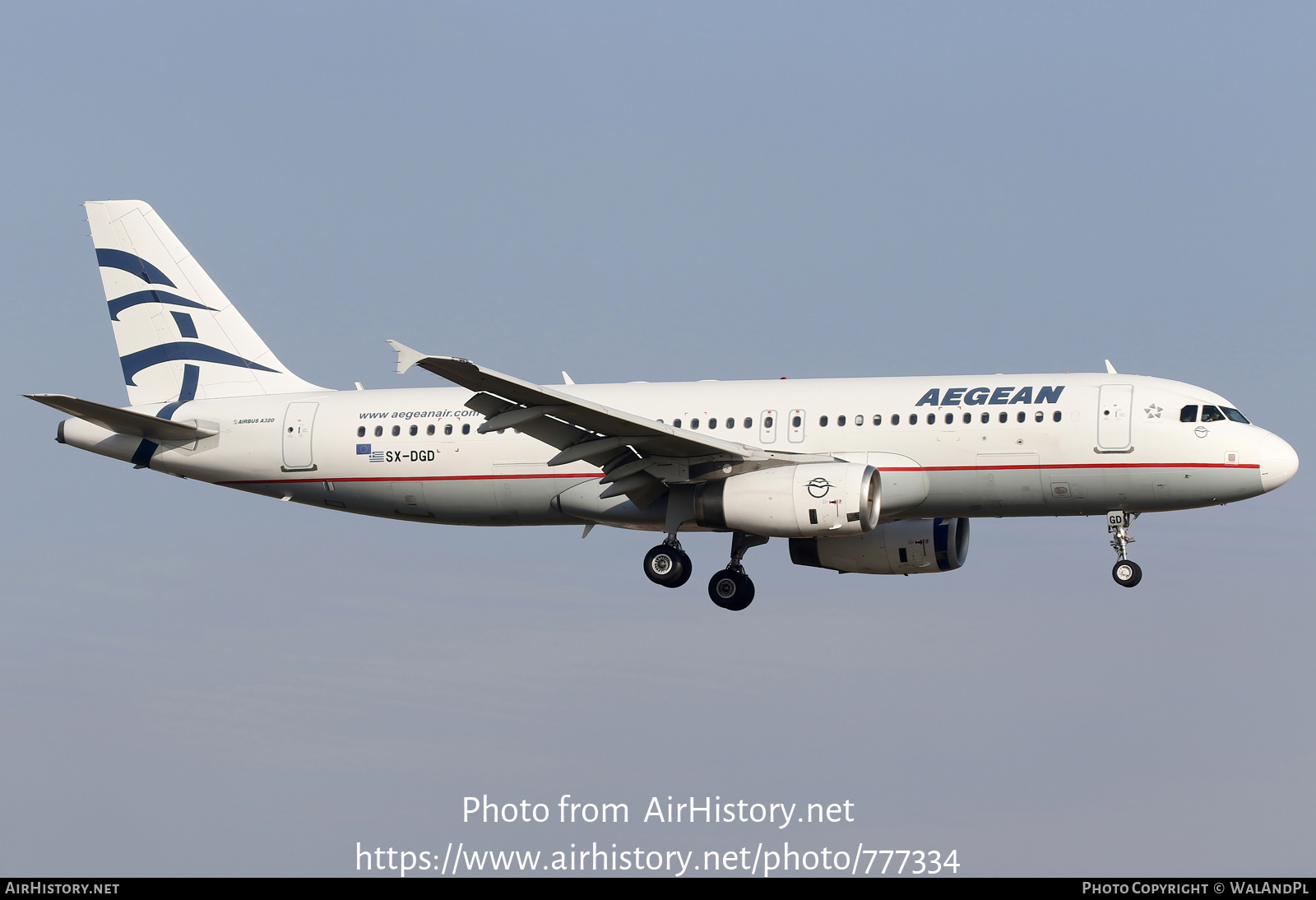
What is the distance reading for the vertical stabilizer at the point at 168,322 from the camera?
3878cm

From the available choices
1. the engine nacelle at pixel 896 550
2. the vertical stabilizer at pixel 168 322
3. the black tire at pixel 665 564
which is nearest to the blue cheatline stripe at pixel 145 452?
the vertical stabilizer at pixel 168 322

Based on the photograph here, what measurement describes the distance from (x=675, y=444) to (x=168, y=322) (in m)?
14.9

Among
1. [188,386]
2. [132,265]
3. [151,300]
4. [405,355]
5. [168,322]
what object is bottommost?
[405,355]

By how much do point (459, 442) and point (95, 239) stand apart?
12.2 m

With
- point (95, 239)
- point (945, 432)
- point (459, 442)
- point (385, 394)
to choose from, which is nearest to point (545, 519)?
point (459, 442)

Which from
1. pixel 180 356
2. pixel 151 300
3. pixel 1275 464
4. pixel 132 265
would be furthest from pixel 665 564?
pixel 132 265

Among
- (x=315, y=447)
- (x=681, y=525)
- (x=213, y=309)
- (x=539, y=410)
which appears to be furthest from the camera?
(x=213, y=309)

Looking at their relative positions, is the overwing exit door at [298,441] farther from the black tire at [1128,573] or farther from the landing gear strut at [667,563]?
the black tire at [1128,573]

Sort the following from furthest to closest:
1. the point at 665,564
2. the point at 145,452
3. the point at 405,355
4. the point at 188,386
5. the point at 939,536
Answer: the point at 188,386 < the point at 145,452 < the point at 939,536 < the point at 665,564 < the point at 405,355

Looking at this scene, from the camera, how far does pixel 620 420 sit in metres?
31.0

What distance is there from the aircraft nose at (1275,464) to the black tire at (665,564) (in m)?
12.0

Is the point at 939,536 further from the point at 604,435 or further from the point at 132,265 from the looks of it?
the point at 132,265

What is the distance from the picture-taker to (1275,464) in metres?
31.4

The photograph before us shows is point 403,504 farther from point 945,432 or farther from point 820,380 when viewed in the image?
point 945,432
